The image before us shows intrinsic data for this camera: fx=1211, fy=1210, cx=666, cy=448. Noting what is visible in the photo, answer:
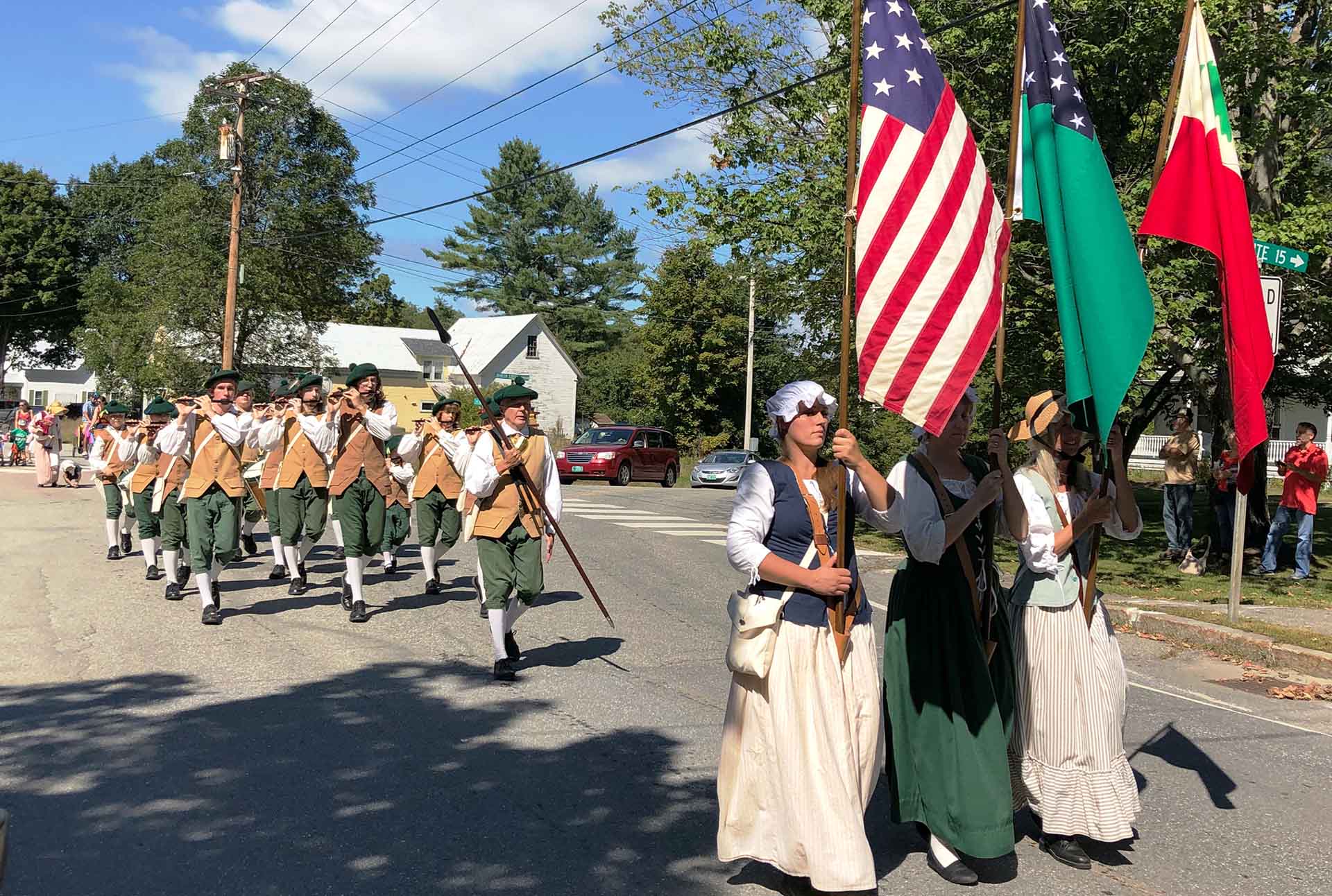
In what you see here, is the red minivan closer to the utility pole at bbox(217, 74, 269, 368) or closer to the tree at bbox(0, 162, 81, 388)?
the utility pole at bbox(217, 74, 269, 368)

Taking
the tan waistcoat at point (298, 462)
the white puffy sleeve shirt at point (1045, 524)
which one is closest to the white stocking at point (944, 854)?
the white puffy sleeve shirt at point (1045, 524)

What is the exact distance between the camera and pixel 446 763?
5941mm

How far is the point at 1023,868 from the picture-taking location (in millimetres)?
4750

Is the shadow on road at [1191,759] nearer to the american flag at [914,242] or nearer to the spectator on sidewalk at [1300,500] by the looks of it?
the american flag at [914,242]

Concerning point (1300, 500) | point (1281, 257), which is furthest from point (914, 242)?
point (1300, 500)

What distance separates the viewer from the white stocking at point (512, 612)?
8078 mm

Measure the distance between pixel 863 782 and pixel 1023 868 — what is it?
2.89 ft

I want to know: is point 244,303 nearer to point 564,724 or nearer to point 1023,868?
point 564,724

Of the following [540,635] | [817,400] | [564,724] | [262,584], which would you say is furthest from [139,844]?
[262,584]

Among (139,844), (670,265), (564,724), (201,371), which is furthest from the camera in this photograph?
(670,265)

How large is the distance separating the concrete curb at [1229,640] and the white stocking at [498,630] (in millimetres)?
4108

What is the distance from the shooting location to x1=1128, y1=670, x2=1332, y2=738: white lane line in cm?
732

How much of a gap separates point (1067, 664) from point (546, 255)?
77.6m

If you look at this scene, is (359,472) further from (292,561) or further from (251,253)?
(251,253)
